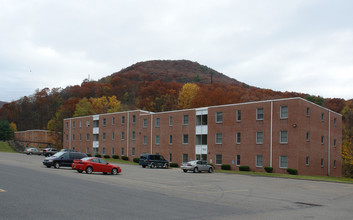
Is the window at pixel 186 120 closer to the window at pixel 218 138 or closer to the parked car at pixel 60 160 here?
the window at pixel 218 138

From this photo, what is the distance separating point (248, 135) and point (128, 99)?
78.8 meters

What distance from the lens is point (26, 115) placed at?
145m

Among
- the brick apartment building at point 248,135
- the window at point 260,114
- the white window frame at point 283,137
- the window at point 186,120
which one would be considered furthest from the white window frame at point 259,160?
the window at point 186,120

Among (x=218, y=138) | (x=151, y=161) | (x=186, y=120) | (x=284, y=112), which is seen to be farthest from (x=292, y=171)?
(x=186, y=120)

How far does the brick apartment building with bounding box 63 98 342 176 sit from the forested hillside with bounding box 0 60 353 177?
41.1ft

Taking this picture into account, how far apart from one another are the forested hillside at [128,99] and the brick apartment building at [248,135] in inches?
494

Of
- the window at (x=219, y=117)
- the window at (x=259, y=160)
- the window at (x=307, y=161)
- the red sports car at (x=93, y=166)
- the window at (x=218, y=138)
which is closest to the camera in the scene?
the red sports car at (x=93, y=166)

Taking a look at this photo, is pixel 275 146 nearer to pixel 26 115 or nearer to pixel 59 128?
pixel 59 128

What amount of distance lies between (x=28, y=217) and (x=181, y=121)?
46208mm

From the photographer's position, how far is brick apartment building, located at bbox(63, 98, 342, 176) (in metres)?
42.3

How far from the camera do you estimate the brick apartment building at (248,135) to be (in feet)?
139

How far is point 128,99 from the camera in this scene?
120062mm

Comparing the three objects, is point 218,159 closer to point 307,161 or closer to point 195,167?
point 195,167

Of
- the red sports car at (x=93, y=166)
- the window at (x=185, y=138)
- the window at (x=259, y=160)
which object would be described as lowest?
the window at (x=259, y=160)
